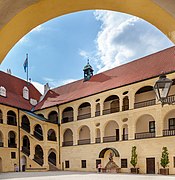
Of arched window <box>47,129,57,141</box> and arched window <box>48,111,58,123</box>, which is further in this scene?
arched window <box>48,111,58,123</box>

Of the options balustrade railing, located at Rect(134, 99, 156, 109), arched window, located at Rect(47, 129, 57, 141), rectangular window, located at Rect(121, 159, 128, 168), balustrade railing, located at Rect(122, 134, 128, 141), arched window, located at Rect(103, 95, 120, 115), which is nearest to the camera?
balustrade railing, located at Rect(134, 99, 156, 109)

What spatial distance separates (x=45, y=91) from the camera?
43.9 meters

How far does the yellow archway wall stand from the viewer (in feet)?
6.57

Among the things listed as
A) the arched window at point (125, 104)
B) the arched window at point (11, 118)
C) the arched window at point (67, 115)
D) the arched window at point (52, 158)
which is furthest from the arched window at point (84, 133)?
the arched window at point (11, 118)

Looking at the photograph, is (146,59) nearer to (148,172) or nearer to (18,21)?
(148,172)

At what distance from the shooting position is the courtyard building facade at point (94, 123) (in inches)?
1091

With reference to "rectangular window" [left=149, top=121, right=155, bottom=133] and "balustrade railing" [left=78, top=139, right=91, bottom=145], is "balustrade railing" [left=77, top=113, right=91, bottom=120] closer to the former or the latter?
"balustrade railing" [left=78, top=139, right=91, bottom=145]

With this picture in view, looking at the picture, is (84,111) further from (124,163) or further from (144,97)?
(124,163)

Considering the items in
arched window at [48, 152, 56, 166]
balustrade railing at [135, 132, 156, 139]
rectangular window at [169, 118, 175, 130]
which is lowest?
arched window at [48, 152, 56, 166]

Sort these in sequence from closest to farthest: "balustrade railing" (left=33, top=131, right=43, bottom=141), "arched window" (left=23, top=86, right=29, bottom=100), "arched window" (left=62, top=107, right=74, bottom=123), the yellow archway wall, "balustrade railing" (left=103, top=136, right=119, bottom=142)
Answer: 1. the yellow archway wall
2. "balustrade railing" (left=103, top=136, right=119, bottom=142)
3. "balustrade railing" (left=33, top=131, right=43, bottom=141)
4. "arched window" (left=62, top=107, right=74, bottom=123)
5. "arched window" (left=23, top=86, right=29, bottom=100)

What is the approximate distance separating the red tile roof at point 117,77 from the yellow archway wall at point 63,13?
1003 inches

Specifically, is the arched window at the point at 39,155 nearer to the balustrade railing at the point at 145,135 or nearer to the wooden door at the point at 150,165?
the balustrade railing at the point at 145,135

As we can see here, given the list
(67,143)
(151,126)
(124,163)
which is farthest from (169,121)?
(67,143)

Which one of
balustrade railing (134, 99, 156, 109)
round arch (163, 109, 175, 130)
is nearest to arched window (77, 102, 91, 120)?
balustrade railing (134, 99, 156, 109)
